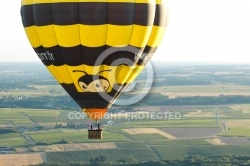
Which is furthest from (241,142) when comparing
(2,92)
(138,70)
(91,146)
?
(2,92)

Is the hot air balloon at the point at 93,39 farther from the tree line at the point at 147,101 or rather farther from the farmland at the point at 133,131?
the tree line at the point at 147,101

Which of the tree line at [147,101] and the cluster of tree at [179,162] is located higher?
the tree line at [147,101]

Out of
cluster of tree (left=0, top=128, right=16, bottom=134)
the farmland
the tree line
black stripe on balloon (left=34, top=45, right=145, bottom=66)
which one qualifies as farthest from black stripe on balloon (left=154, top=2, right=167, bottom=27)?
the tree line

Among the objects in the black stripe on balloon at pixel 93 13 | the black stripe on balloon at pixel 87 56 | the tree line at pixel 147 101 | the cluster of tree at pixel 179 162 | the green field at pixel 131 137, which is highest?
the tree line at pixel 147 101

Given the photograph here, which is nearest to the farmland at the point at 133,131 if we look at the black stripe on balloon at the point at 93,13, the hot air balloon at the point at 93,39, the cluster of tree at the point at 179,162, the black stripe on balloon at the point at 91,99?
the cluster of tree at the point at 179,162

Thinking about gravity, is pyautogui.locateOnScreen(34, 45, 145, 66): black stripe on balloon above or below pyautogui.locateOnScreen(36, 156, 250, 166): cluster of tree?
above

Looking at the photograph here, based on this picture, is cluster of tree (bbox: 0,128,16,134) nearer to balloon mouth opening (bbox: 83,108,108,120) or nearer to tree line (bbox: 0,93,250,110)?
tree line (bbox: 0,93,250,110)

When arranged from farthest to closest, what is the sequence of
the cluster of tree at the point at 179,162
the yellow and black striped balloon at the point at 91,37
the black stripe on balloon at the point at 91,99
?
the cluster of tree at the point at 179,162, the black stripe on balloon at the point at 91,99, the yellow and black striped balloon at the point at 91,37

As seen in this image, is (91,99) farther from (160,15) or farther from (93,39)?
(160,15)
